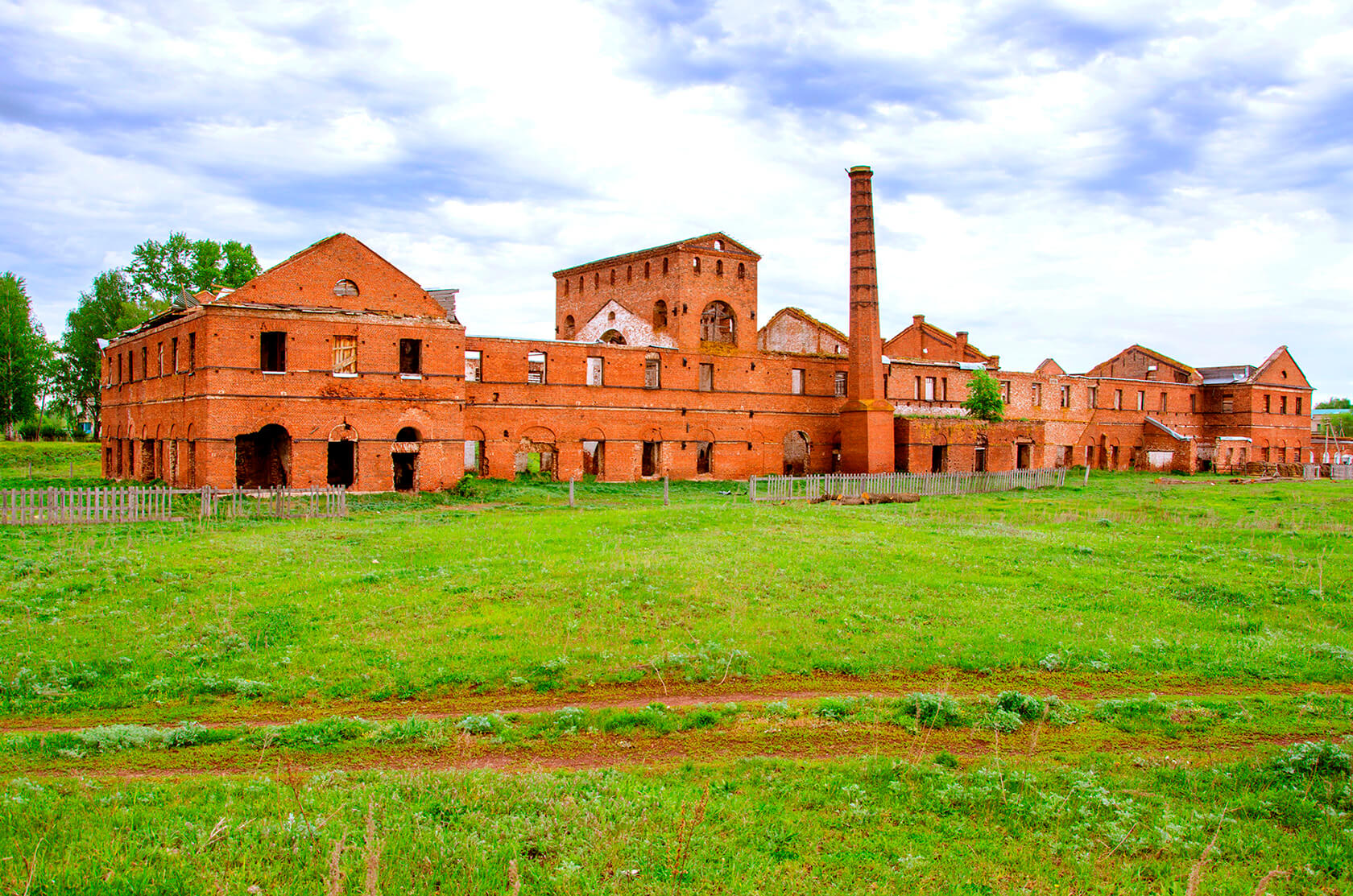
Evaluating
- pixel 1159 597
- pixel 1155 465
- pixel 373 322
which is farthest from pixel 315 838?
pixel 1155 465

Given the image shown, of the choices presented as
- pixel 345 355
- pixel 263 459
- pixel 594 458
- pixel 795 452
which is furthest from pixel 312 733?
pixel 795 452

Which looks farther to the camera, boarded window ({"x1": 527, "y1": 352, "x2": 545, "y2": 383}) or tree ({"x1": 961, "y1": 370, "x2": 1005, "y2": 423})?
tree ({"x1": 961, "y1": 370, "x2": 1005, "y2": 423})

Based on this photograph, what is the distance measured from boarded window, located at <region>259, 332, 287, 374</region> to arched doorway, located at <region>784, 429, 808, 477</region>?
84.7 ft

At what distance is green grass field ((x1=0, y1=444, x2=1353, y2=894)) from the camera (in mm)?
5855

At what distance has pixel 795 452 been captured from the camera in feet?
154

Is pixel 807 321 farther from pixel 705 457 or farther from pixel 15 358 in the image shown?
pixel 15 358

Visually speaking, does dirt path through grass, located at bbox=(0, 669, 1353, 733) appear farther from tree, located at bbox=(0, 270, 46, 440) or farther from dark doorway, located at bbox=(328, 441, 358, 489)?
tree, located at bbox=(0, 270, 46, 440)

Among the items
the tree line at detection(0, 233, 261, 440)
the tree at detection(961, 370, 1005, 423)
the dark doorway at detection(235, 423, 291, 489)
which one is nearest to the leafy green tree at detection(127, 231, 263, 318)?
the tree line at detection(0, 233, 261, 440)

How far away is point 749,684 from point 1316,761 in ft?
18.6

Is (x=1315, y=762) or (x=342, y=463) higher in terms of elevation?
(x=342, y=463)

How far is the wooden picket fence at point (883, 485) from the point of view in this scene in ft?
99.7

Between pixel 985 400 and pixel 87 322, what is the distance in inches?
2379

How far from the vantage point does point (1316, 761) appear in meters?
7.71

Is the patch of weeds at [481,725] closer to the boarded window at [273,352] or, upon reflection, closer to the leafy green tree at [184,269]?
the boarded window at [273,352]
